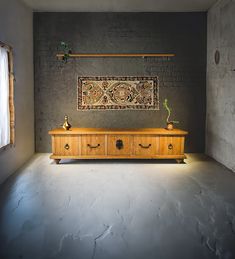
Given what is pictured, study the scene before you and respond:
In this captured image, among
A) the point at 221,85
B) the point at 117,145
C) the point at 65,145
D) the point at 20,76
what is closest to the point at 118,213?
the point at 117,145

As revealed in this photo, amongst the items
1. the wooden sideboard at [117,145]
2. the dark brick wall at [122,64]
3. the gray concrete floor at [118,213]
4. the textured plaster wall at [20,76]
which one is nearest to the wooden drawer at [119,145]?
the wooden sideboard at [117,145]

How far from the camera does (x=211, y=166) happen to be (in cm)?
431

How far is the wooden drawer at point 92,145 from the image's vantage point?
14.6 feet

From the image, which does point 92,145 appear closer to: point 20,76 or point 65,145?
point 65,145

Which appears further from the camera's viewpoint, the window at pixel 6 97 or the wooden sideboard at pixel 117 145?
the wooden sideboard at pixel 117 145

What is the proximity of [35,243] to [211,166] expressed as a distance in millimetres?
3046

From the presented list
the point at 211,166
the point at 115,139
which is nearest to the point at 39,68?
the point at 115,139

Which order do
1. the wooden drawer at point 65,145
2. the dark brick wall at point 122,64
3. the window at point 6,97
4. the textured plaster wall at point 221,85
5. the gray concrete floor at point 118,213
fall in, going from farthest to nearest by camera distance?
the dark brick wall at point 122,64, the wooden drawer at point 65,145, the textured plaster wall at point 221,85, the window at point 6,97, the gray concrete floor at point 118,213

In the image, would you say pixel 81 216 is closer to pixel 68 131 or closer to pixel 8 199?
pixel 8 199

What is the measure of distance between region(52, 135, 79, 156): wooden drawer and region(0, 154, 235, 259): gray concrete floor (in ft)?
1.19

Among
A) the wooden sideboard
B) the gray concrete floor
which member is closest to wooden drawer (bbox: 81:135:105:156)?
the wooden sideboard

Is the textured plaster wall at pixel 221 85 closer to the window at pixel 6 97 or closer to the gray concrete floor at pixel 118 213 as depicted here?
the gray concrete floor at pixel 118 213

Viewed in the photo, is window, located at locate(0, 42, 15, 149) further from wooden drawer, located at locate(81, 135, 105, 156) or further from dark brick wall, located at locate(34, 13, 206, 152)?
dark brick wall, located at locate(34, 13, 206, 152)

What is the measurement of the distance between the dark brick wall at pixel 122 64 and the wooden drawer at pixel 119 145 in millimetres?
797
